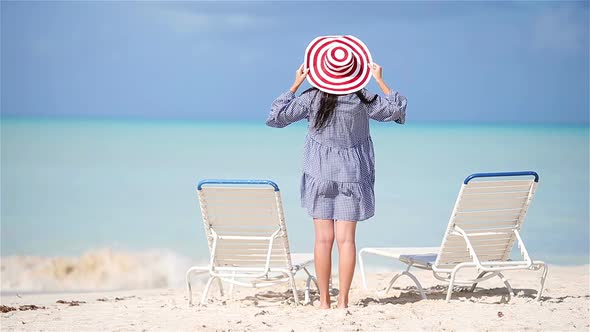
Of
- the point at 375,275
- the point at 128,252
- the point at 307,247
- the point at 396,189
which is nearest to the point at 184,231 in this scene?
the point at 128,252

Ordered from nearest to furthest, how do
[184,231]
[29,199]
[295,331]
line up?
[295,331] → [184,231] → [29,199]

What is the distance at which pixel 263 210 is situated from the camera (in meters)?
6.25

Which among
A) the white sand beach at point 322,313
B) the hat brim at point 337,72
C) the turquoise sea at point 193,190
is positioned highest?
the hat brim at point 337,72

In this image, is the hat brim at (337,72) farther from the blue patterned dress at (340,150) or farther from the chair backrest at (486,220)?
the chair backrest at (486,220)

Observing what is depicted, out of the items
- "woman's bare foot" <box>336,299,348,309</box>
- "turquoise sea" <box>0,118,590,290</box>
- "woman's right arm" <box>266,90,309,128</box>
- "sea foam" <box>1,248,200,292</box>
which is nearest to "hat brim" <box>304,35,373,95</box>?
"woman's right arm" <box>266,90,309,128</box>

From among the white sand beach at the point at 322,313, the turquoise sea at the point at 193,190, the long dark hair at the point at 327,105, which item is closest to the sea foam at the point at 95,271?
the turquoise sea at the point at 193,190

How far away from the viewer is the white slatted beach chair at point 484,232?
6262mm

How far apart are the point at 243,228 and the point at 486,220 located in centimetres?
157

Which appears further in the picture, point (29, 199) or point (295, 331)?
point (29, 199)

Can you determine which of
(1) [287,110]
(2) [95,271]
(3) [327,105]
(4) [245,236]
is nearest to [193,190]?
(2) [95,271]

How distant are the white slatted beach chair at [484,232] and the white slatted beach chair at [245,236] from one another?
865 millimetres

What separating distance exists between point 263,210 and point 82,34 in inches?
1995

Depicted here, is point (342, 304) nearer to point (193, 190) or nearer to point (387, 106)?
point (387, 106)

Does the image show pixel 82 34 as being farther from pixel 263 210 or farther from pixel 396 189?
pixel 263 210
